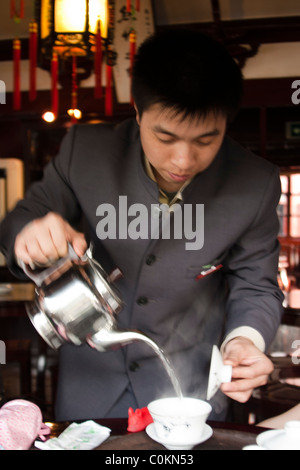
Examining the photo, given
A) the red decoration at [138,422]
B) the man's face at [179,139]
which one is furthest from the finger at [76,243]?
the red decoration at [138,422]

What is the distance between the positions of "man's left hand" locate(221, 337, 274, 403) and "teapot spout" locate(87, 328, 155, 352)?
0.23m

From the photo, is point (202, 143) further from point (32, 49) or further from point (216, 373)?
point (32, 49)

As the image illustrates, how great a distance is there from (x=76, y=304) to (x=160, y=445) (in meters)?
0.37

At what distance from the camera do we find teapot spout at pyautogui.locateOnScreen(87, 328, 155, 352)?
123cm

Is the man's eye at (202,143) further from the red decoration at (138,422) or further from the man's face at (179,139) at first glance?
the red decoration at (138,422)

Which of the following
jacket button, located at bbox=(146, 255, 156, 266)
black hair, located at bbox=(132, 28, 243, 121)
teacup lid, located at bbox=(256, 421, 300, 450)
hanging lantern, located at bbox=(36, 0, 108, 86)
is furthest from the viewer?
hanging lantern, located at bbox=(36, 0, 108, 86)

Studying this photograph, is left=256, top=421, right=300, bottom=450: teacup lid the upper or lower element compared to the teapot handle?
lower

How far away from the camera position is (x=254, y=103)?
5.04 meters

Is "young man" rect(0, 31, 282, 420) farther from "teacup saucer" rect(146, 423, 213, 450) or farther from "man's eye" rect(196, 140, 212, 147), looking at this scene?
"teacup saucer" rect(146, 423, 213, 450)

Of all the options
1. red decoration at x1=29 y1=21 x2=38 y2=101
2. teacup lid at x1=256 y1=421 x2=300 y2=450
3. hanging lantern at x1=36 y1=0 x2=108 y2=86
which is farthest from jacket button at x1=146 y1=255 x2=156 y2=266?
red decoration at x1=29 y1=21 x2=38 y2=101

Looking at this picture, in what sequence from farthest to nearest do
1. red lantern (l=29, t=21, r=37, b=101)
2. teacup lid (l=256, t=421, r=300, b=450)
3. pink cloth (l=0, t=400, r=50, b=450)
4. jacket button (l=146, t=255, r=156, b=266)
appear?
red lantern (l=29, t=21, r=37, b=101) → jacket button (l=146, t=255, r=156, b=266) → pink cloth (l=0, t=400, r=50, b=450) → teacup lid (l=256, t=421, r=300, b=450)

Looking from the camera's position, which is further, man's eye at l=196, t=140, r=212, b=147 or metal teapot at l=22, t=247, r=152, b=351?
man's eye at l=196, t=140, r=212, b=147

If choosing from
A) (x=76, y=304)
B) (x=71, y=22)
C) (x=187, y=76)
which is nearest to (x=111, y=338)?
(x=76, y=304)
